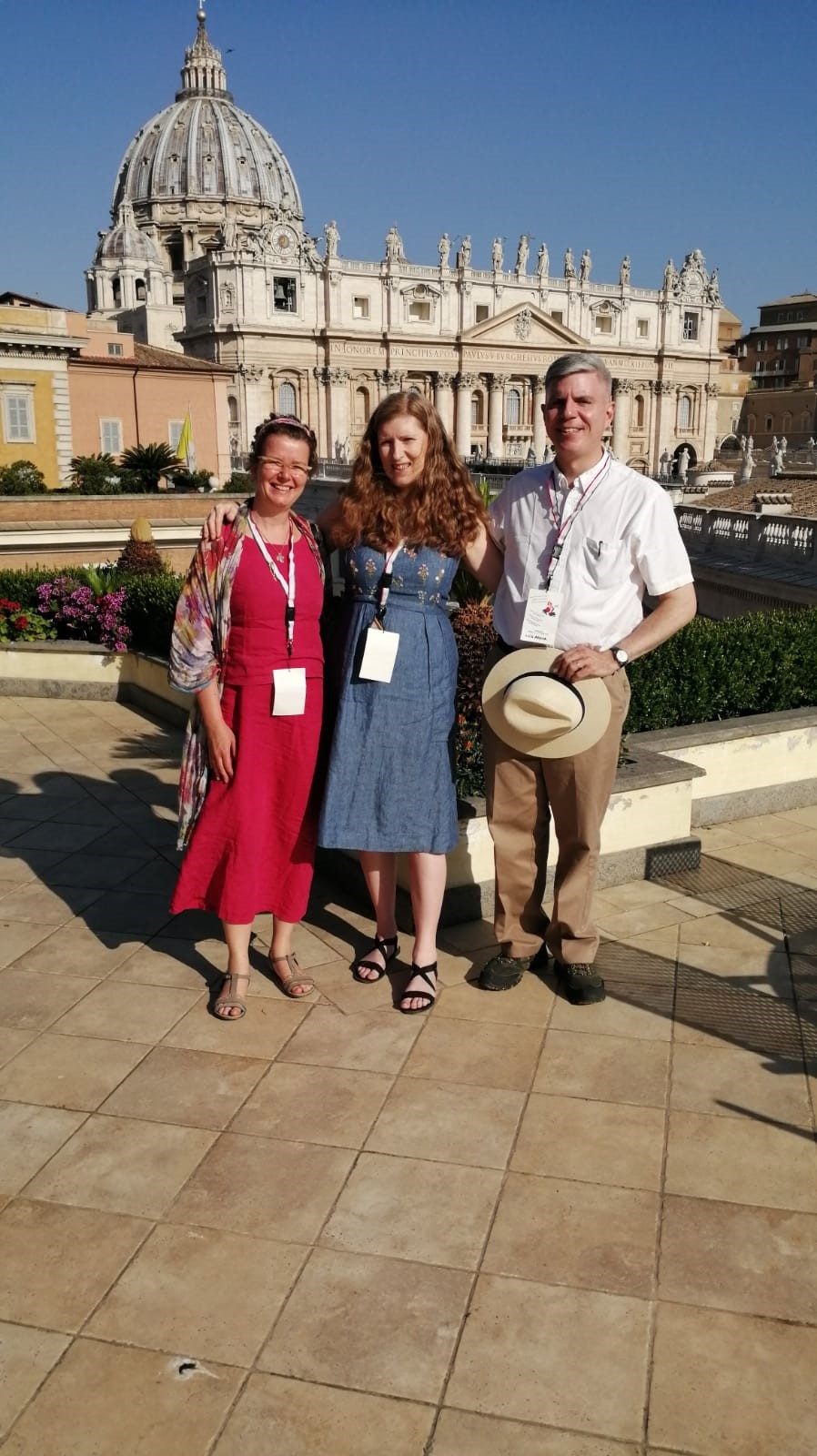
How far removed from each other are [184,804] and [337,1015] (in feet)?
3.06

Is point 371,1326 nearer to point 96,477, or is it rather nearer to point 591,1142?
point 591,1142

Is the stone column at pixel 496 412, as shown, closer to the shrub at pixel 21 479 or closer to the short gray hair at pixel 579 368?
the shrub at pixel 21 479

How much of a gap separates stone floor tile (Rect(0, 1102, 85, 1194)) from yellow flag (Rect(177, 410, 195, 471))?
3102cm

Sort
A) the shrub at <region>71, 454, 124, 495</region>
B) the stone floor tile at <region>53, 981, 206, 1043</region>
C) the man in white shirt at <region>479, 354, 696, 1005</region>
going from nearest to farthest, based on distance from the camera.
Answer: the man in white shirt at <region>479, 354, 696, 1005</region>, the stone floor tile at <region>53, 981, 206, 1043</region>, the shrub at <region>71, 454, 124, 495</region>

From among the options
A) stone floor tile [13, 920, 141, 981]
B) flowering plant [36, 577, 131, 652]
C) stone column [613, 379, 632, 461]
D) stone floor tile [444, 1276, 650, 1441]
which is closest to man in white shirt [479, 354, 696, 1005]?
stone floor tile [444, 1276, 650, 1441]

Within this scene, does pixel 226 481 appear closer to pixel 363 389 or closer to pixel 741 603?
pixel 741 603

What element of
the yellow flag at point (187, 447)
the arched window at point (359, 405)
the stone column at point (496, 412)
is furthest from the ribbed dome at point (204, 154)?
the yellow flag at point (187, 447)

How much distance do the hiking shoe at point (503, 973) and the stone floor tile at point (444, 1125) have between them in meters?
0.68

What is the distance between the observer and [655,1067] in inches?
139

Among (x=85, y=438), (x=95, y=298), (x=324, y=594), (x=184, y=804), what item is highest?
(x=95, y=298)

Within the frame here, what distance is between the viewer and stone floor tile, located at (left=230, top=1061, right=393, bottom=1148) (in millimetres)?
3184

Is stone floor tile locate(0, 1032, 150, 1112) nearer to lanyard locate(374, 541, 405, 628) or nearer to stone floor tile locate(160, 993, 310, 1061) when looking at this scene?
stone floor tile locate(160, 993, 310, 1061)

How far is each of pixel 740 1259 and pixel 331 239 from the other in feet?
218

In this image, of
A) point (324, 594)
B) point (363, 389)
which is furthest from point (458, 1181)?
point (363, 389)
